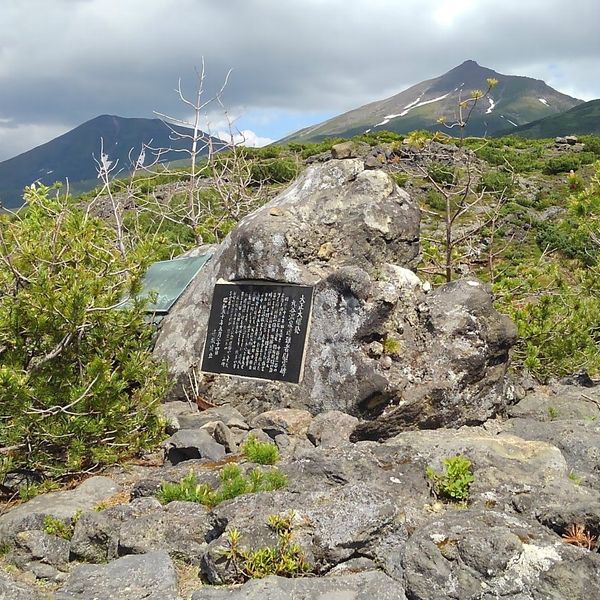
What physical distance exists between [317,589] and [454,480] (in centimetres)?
179

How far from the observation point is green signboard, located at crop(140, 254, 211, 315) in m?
9.91

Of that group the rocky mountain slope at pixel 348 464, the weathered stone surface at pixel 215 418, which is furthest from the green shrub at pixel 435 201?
the weathered stone surface at pixel 215 418

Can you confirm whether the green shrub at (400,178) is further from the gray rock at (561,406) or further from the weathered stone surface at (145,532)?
the weathered stone surface at (145,532)

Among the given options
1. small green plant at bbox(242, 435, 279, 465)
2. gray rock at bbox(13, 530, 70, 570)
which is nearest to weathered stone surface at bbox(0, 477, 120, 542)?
gray rock at bbox(13, 530, 70, 570)

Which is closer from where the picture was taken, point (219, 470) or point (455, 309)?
point (219, 470)

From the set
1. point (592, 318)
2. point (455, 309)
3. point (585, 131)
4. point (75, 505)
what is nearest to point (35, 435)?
point (75, 505)

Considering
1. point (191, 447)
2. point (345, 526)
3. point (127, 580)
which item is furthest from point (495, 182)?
point (127, 580)

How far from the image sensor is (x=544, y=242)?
25828mm

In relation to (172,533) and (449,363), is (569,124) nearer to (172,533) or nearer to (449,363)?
(449,363)

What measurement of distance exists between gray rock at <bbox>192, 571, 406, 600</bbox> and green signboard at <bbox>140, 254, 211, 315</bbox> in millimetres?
6081

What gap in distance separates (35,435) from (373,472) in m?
3.04

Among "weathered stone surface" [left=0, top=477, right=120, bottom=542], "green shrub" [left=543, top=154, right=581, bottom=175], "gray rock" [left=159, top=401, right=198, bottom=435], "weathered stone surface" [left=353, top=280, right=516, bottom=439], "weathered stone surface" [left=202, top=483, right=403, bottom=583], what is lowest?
"weathered stone surface" [left=0, top=477, right=120, bottom=542]

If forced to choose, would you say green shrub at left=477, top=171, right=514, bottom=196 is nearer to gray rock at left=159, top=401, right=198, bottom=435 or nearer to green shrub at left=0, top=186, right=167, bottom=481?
gray rock at left=159, top=401, right=198, bottom=435

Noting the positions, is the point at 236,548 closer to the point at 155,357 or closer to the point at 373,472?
the point at 373,472
